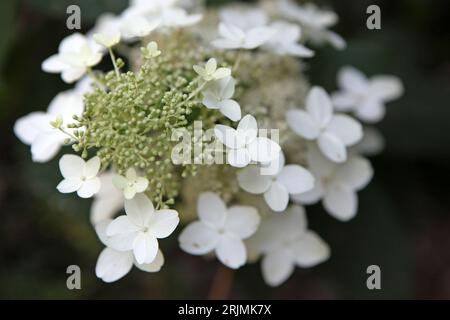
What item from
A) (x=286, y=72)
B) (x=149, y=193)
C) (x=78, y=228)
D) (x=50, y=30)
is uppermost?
(x=50, y=30)

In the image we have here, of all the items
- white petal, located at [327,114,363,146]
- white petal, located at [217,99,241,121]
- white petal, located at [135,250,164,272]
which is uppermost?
white petal, located at [327,114,363,146]

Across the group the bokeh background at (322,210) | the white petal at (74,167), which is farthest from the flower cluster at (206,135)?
the bokeh background at (322,210)

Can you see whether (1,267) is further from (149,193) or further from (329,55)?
(329,55)

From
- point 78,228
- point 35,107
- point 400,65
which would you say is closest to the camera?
point 35,107

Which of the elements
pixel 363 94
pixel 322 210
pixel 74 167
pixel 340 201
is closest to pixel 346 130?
pixel 340 201

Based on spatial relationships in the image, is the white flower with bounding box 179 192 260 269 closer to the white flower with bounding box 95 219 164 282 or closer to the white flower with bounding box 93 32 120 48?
the white flower with bounding box 95 219 164 282

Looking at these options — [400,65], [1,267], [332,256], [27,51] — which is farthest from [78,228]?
[400,65]

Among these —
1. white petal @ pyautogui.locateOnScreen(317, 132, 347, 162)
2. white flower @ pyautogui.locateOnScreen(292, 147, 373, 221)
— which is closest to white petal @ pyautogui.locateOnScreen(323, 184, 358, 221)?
white flower @ pyautogui.locateOnScreen(292, 147, 373, 221)
